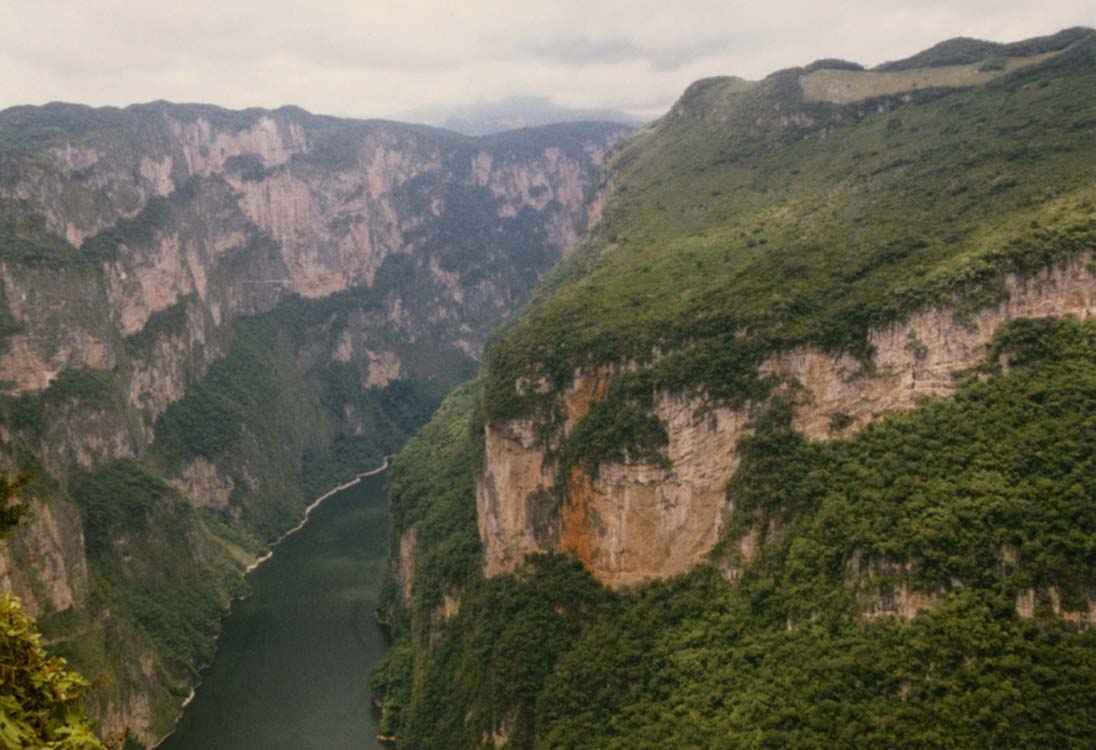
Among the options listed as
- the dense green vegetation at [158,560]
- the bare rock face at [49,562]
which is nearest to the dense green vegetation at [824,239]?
the bare rock face at [49,562]

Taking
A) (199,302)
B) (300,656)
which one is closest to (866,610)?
(300,656)

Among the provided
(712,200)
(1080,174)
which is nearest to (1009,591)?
(1080,174)

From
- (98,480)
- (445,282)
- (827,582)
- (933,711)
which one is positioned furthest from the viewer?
(445,282)

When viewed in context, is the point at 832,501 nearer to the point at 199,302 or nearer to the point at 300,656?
the point at 300,656

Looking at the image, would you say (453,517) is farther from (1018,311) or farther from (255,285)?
(255,285)

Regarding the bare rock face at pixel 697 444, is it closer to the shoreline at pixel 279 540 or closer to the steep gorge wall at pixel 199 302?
the shoreline at pixel 279 540

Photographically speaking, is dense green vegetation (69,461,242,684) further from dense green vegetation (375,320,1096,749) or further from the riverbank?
dense green vegetation (375,320,1096,749)
